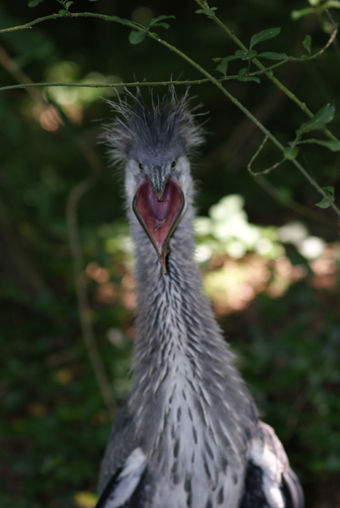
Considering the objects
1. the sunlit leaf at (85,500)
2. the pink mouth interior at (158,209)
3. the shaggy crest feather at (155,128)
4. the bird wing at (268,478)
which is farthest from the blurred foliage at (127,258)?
the pink mouth interior at (158,209)

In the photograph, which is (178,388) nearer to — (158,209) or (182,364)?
(182,364)

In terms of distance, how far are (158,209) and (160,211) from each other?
1 centimetres

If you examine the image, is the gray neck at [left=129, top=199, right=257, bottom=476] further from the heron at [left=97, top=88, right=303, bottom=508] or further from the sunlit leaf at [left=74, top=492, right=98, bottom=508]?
the sunlit leaf at [left=74, top=492, right=98, bottom=508]

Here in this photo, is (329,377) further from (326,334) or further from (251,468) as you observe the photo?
(251,468)

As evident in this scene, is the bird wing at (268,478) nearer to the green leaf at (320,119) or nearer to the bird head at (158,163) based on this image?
the bird head at (158,163)

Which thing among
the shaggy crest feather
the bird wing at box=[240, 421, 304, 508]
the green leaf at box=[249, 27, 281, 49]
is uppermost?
the shaggy crest feather

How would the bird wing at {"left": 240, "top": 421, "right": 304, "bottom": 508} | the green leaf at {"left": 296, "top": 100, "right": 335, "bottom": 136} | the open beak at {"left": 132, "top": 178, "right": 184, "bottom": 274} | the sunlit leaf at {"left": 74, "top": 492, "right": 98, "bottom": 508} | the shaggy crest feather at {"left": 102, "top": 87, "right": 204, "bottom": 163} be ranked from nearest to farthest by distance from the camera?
the green leaf at {"left": 296, "top": 100, "right": 335, "bottom": 136}, the open beak at {"left": 132, "top": 178, "right": 184, "bottom": 274}, the shaggy crest feather at {"left": 102, "top": 87, "right": 204, "bottom": 163}, the bird wing at {"left": 240, "top": 421, "right": 304, "bottom": 508}, the sunlit leaf at {"left": 74, "top": 492, "right": 98, "bottom": 508}

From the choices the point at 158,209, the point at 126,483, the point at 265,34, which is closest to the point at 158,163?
the point at 158,209

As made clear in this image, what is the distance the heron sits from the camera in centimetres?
191

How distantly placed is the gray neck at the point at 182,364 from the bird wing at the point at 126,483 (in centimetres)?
8

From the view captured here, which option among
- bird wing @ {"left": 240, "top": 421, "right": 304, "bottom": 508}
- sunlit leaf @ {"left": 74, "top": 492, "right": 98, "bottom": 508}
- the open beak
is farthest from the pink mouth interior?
sunlit leaf @ {"left": 74, "top": 492, "right": 98, "bottom": 508}

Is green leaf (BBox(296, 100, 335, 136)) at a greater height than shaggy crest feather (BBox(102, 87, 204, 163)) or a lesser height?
lesser

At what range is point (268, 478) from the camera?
203 centimetres

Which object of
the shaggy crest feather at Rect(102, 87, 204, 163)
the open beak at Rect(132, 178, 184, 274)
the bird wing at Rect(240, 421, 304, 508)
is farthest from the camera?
the bird wing at Rect(240, 421, 304, 508)
